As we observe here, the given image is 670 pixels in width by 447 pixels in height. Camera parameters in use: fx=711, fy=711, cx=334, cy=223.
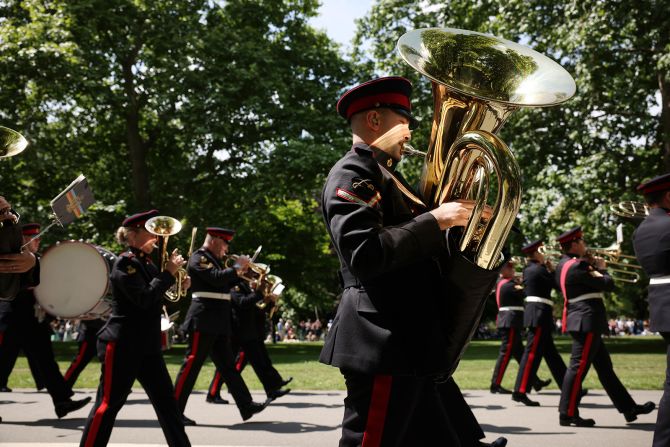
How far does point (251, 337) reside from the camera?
10.1m

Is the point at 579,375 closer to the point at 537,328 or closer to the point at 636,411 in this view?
the point at 636,411

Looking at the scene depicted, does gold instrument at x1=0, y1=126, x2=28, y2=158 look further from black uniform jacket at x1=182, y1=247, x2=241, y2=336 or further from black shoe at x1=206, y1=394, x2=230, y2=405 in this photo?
black shoe at x1=206, y1=394, x2=230, y2=405

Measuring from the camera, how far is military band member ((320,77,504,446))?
2.87 metres

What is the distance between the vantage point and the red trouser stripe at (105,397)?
4.93 meters

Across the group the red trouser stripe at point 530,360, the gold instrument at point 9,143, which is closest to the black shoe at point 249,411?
the red trouser stripe at point 530,360

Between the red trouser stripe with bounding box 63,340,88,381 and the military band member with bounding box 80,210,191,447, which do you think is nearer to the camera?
the military band member with bounding box 80,210,191,447

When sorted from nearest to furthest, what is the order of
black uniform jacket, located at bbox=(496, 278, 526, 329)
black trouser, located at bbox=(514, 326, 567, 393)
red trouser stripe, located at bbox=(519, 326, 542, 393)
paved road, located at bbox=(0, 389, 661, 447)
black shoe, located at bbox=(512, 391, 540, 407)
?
paved road, located at bbox=(0, 389, 661, 447), black shoe, located at bbox=(512, 391, 540, 407), red trouser stripe, located at bbox=(519, 326, 542, 393), black trouser, located at bbox=(514, 326, 567, 393), black uniform jacket, located at bbox=(496, 278, 526, 329)

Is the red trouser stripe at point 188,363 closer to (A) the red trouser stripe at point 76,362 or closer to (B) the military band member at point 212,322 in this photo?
(B) the military band member at point 212,322

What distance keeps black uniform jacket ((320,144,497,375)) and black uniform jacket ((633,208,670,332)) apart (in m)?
2.92

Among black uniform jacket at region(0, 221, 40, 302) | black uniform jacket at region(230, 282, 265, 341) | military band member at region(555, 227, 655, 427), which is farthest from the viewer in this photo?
black uniform jacket at region(230, 282, 265, 341)

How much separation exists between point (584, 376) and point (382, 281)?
518 cm

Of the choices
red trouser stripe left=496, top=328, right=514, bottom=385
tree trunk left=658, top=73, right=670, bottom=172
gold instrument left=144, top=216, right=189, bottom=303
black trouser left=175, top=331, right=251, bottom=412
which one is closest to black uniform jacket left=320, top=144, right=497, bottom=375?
gold instrument left=144, top=216, right=189, bottom=303

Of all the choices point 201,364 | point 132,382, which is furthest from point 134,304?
point 201,364

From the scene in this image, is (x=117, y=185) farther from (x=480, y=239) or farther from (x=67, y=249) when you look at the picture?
(x=480, y=239)
